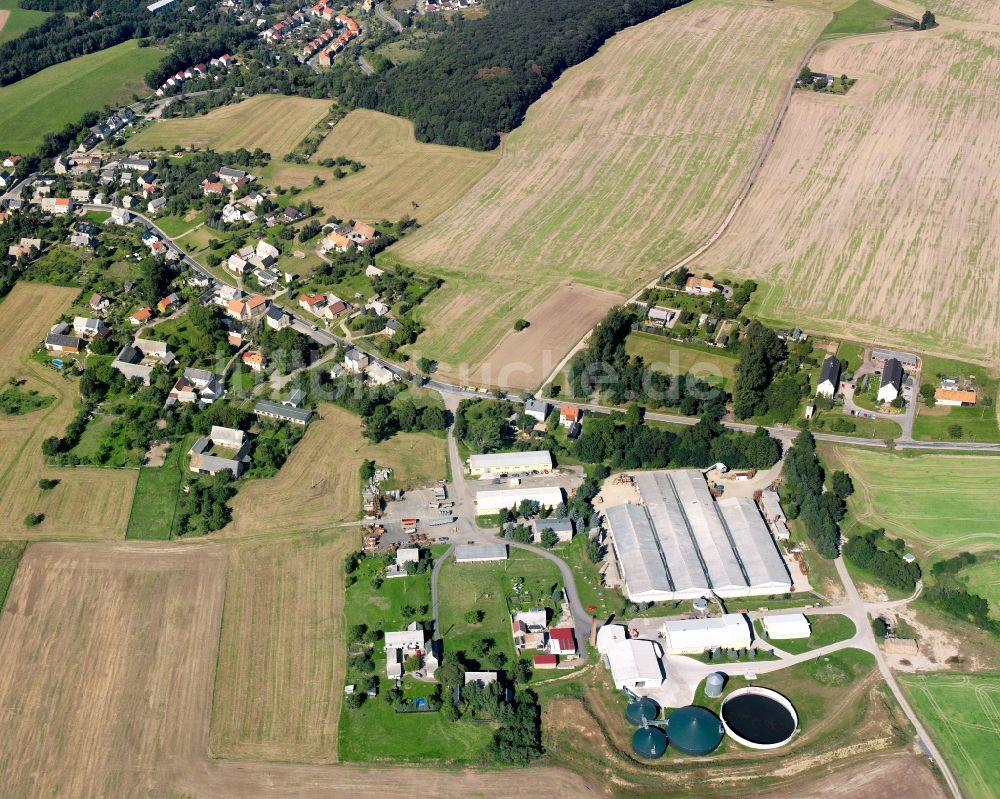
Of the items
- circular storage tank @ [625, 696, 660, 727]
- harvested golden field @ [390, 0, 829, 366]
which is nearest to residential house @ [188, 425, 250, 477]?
harvested golden field @ [390, 0, 829, 366]

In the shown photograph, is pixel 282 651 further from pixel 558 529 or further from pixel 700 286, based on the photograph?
pixel 700 286

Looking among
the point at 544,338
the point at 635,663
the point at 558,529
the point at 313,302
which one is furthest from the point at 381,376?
the point at 635,663

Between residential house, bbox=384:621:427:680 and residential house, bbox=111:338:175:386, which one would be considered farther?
residential house, bbox=111:338:175:386

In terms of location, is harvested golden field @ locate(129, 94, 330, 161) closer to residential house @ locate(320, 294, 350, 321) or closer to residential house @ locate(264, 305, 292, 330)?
residential house @ locate(320, 294, 350, 321)

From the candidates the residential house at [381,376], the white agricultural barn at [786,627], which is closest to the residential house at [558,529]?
the white agricultural barn at [786,627]

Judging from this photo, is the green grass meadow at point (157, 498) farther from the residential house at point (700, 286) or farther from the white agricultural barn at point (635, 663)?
the residential house at point (700, 286)

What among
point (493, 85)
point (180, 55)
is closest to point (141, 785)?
point (493, 85)
